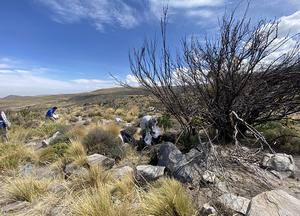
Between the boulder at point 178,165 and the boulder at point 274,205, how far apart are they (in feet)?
4.49

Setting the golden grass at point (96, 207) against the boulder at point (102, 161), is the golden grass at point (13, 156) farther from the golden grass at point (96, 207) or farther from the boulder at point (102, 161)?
the golden grass at point (96, 207)

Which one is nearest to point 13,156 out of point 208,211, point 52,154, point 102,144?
point 52,154

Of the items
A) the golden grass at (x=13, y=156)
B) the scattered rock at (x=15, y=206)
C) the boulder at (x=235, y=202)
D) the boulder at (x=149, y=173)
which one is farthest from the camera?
the golden grass at (x=13, y=156)

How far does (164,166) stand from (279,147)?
2.95 metres

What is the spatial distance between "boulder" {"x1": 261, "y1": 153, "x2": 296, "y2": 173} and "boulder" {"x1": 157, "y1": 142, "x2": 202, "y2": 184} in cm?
131

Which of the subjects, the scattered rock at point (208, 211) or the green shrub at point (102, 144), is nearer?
the scattered rock at point (208, 211)

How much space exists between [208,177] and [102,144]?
3507 millimetres

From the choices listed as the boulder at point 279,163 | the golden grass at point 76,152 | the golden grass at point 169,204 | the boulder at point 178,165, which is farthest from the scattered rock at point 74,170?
the boulder at point 279,163

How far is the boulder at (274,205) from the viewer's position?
314 cm

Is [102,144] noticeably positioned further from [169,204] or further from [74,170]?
[169,204]

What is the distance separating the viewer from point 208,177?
4555 mm

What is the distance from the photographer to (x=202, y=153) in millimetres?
5051

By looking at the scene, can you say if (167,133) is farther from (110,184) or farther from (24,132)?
(24,132)

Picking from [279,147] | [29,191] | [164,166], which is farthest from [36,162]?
[279,147]
